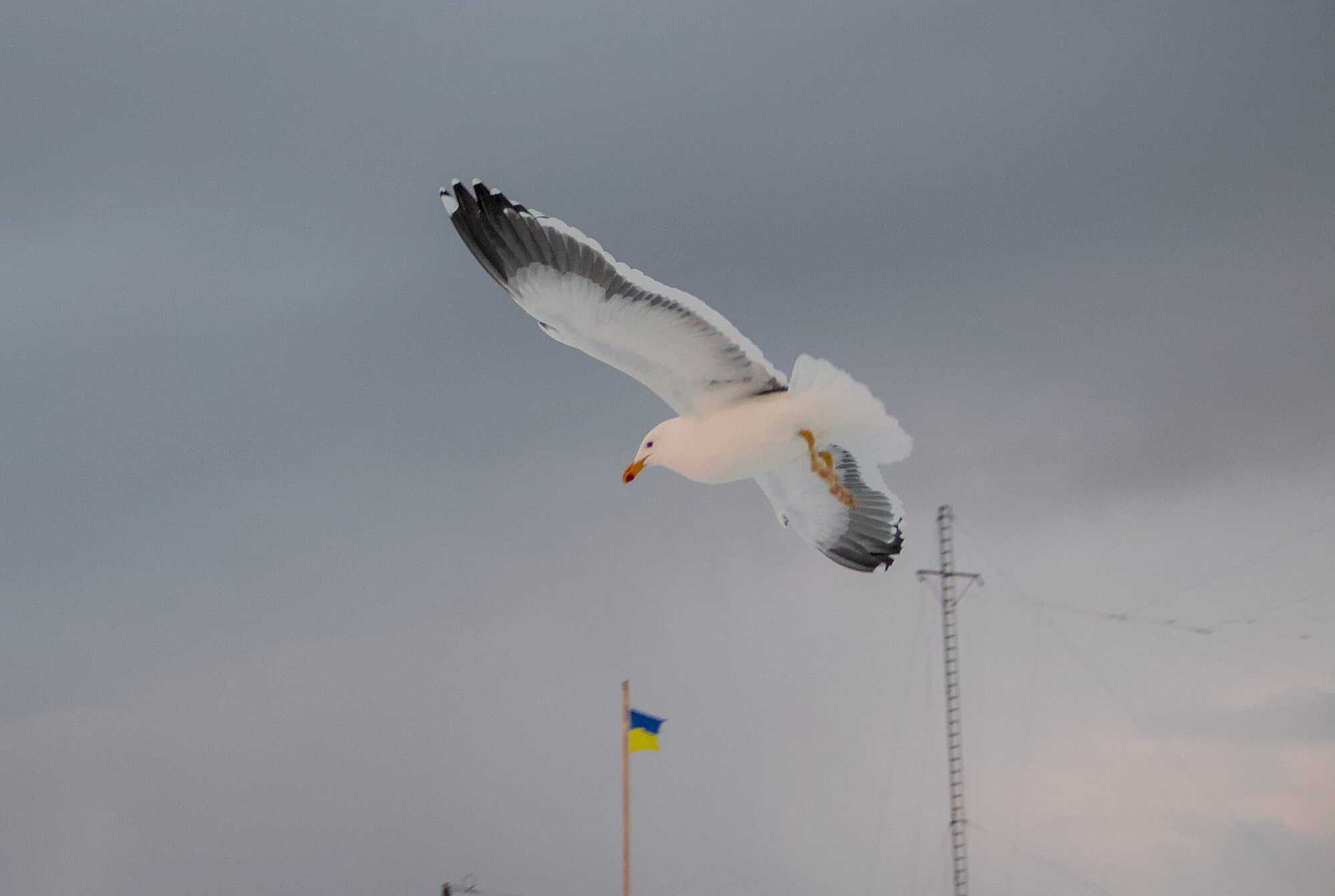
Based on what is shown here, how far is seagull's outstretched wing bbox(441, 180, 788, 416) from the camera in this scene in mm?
12234

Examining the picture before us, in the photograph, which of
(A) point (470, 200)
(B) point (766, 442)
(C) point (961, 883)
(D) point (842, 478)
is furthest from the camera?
(C) point (961, 883)

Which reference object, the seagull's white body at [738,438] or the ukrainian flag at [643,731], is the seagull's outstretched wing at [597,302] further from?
the ukrainian flag at [643,731]

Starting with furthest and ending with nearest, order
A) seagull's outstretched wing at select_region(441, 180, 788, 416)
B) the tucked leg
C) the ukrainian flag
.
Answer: the ukrainian flag, the tucked leg, seagull's outstretched wing at select_region(441, 180, 788, 416)

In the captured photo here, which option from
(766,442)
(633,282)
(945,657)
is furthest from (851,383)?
(945,657)

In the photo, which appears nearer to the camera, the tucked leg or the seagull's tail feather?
the seagull's tail feather

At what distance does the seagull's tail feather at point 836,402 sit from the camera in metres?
12.7

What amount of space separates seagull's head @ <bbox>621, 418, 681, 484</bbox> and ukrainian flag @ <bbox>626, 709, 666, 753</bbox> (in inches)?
426

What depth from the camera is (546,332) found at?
12.7 meters

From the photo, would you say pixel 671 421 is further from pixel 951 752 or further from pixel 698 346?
pixel 951 752

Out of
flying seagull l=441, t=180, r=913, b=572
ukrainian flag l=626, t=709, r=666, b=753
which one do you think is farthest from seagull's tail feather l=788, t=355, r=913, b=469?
ukrainian flag l=626, t=709, r=666, b=753

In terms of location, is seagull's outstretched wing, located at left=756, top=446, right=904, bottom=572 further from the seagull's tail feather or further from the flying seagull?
the seagull's tail feather

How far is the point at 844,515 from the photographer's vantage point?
603 inches

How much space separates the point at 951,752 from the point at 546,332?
57.7 ft

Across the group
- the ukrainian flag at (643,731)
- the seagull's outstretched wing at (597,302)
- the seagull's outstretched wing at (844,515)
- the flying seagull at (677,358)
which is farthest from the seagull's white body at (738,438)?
the ukrainian flag at (643,731)
